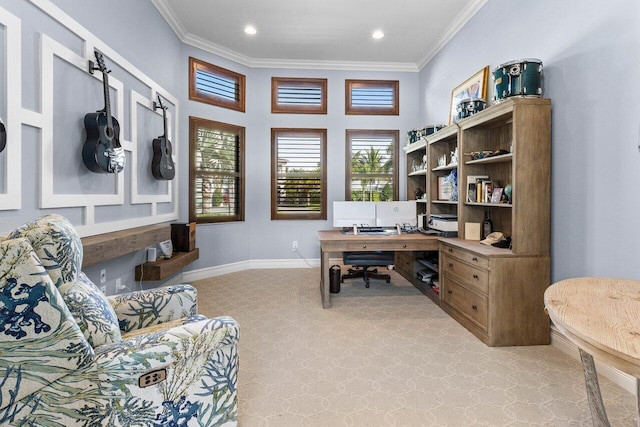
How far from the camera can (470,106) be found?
119 inches

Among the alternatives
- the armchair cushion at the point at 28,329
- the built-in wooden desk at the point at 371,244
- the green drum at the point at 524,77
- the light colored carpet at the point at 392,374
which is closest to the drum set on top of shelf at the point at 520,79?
the green drum at the point at 524,77

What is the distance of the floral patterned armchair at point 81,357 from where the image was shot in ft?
3.20

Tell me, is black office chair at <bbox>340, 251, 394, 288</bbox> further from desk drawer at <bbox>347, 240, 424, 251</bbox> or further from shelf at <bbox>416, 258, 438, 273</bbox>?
desk drawer at <bbox>347, 240, 424, 251</bbox>

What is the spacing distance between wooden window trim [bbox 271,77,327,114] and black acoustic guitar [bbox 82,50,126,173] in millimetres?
2813

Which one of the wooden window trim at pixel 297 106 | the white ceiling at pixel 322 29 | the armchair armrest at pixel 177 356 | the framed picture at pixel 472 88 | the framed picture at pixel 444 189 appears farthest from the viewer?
the wooden window trim at pixel 297 106

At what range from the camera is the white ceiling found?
3.53 metres

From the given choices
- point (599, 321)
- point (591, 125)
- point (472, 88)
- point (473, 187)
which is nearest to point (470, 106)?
point (472, 88)

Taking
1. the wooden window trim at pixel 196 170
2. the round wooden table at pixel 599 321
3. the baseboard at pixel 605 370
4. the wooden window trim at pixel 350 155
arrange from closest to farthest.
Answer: the round wooden table at pixel 599 321 < the baseboard at pixel 605 370 < the wooden window trim at pixel 196 170 < the wooden window trim at pixel 350 155

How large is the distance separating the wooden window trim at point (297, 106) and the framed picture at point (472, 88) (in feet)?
6.48

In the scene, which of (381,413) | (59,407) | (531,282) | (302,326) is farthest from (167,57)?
(531,282)

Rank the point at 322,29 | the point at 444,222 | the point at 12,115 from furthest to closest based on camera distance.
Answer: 1. the point at 322,29
2. the point at 444,222
3. the point at 12,115

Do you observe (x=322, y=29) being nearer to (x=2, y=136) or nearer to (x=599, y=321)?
(x=2, y=136)

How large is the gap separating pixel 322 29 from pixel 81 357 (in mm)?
4180

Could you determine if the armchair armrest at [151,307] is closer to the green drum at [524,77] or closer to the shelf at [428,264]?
the shelf at [428,264]
